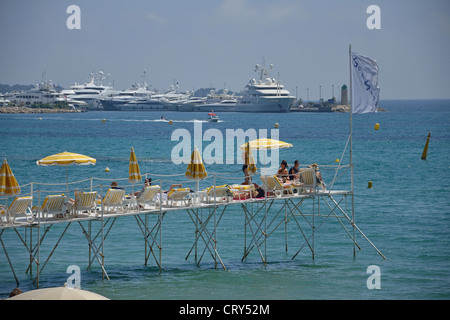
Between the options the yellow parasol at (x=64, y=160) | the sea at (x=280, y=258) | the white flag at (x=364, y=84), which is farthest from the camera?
the white flag at (x=364, y=84)

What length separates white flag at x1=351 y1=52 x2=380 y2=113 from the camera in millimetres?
23453

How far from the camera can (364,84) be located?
2352 cm

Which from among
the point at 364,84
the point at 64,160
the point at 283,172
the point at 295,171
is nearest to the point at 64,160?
the point at 64,160

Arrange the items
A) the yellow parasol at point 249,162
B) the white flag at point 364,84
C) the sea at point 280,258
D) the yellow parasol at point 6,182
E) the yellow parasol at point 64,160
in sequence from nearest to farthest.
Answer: the yellow parasol at point 6,182
the yellow parasol at point 64,160
the sea at point 280,258
the yellow parasol at point 249,162
the white flag at point 364,84

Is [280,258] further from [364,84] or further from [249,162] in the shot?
[364,84]

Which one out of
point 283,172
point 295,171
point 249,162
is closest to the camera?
point 249,162

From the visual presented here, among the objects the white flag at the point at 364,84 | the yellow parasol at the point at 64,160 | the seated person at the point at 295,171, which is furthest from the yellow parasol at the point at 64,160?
the white flag at the point at 364,84

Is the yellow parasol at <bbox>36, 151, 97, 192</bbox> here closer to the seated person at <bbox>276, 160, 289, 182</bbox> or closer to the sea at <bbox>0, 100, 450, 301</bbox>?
the sea at <bbox>0, 100, 450, 301</bbox>

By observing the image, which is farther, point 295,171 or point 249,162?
point 295,171

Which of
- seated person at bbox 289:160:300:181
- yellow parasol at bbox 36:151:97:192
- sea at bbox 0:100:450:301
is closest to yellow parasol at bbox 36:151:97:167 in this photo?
yellow parasol at bbox 36:151:97:192

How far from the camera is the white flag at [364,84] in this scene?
76.9 feet

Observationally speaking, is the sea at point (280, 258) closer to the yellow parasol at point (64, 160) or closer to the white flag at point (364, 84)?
the yellow parasol at point (64, 160)
